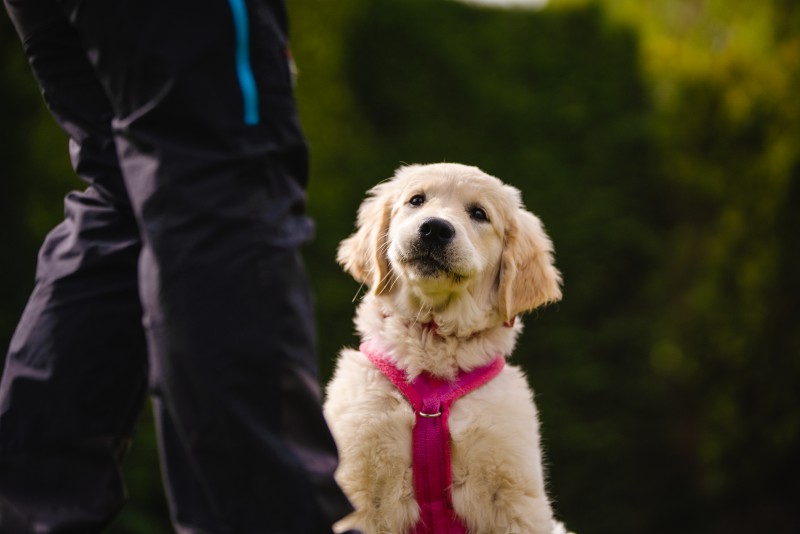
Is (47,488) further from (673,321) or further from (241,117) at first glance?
(673,321)

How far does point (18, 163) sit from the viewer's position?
5.12 meters

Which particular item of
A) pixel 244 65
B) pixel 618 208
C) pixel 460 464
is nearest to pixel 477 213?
pixel 460 464

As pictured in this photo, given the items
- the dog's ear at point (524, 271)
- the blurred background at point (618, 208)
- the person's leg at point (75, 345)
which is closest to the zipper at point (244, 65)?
the person's leg at point (75, 345)

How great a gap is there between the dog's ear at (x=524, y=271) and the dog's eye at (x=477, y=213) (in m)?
0.12

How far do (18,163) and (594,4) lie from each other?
5.09 m

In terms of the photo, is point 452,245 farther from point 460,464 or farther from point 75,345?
point 75,345

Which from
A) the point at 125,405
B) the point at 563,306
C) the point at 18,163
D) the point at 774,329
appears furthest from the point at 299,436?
the point at 774,329

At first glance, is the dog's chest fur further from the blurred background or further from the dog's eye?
the blurred background

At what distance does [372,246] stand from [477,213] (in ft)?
1.28

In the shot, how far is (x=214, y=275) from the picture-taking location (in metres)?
1.62

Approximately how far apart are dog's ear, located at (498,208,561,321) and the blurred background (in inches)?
122

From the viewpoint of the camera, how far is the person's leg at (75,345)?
72.1 inches

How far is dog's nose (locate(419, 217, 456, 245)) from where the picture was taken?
→ 2.85m

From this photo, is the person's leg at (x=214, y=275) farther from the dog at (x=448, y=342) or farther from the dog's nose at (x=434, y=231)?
the dog's nose at (x=434, y=231)
